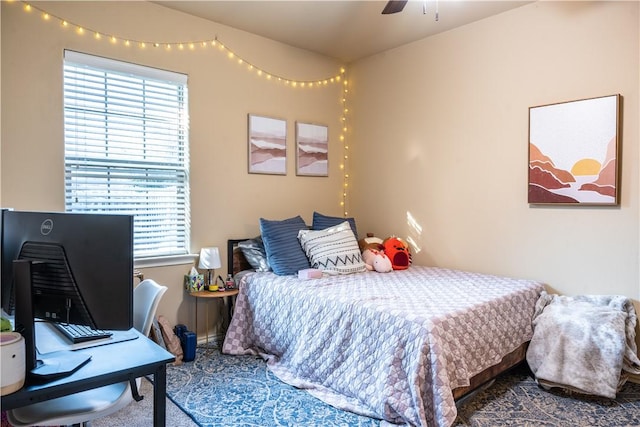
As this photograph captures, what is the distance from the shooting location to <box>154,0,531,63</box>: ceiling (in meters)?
3.23

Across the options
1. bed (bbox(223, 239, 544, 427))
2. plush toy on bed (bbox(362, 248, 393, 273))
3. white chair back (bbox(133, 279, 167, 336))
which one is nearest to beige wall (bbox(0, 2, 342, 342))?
bed (bbox(223, 239, 544, 427))

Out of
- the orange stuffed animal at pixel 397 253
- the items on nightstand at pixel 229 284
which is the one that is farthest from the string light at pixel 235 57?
the items on nightstand at pixel 229 284

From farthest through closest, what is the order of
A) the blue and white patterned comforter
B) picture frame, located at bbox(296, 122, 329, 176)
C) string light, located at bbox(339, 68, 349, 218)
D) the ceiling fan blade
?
string light, located at bbox(339, 68, 349, 218) < picture frame, located at bbox(296, 122, 329, 176) < the ceiling fan blade < the blue and white patterned comforter

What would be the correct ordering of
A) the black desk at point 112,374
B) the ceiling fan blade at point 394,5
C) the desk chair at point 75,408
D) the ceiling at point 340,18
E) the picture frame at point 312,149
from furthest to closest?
the picture frame at point 312,149
the ceiling at point 340,18
the ceiling fan blade at point 394,5
the desk chair at point 75,408
the black desk at point 112,374

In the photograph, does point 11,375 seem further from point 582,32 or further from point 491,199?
point 582,32

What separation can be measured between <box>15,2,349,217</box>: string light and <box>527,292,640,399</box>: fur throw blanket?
2.34m

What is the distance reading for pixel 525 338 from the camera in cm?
287

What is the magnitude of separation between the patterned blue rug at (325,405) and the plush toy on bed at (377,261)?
1.16 m

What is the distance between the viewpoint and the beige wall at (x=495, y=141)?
9.36ft

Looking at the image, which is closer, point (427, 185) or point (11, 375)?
point (11, 375)

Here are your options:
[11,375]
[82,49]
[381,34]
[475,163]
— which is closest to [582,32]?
[475,163]

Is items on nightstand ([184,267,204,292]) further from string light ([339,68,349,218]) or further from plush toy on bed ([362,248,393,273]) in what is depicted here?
A: string light ([339,68,349,218])

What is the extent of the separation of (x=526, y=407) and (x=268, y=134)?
9.36 feet

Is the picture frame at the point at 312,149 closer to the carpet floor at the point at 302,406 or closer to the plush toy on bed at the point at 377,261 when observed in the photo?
the plush toy on bed at the point at 377,261
